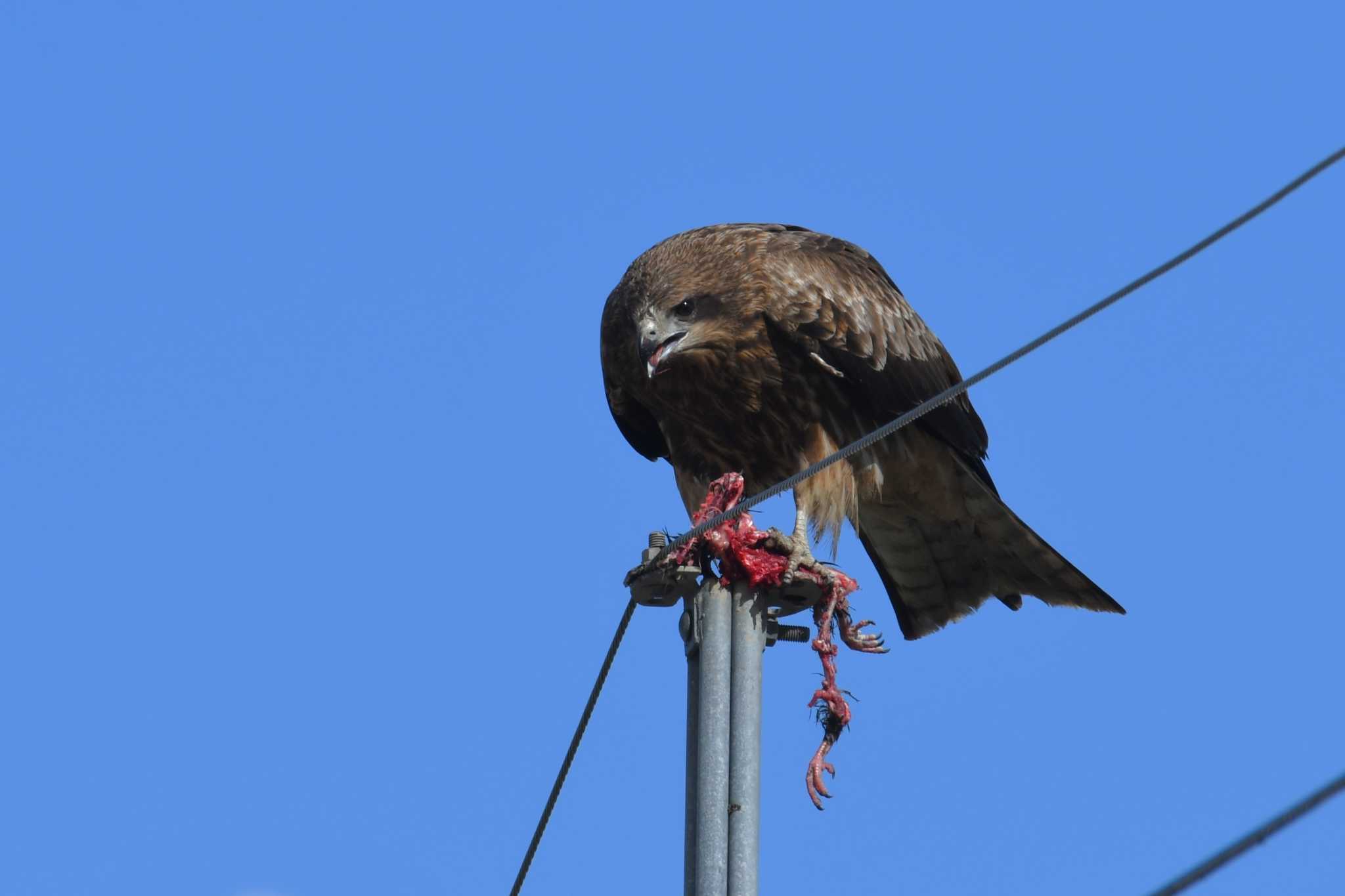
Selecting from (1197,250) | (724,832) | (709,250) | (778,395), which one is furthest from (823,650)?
(709,250)

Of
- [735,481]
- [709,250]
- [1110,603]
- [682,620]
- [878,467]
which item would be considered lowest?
[682,620]

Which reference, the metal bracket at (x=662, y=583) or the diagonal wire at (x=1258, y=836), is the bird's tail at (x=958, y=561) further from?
the diagonal wire at (x=1258, y=836)

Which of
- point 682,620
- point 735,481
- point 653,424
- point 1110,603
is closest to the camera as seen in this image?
point 682,620

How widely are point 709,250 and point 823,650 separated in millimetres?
3236

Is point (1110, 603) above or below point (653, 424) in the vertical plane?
below

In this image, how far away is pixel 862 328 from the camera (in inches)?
336

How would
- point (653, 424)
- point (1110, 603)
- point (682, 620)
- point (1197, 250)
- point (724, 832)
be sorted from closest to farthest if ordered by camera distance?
1. point (1197, 250)
2. point (724, 832)
3. point (682, 620)
4. point (1110, 603)
5. point (653, 424)

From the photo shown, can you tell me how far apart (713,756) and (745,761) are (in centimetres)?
8

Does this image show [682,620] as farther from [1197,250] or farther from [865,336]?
[865,336]

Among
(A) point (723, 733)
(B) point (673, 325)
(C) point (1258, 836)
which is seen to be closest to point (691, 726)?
(A) point (723, 733)

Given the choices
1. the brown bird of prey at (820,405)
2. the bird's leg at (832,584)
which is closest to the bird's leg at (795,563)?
the bird's leg at (832,584)

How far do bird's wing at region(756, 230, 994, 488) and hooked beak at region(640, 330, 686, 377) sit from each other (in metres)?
0.45

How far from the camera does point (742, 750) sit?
15.8ft

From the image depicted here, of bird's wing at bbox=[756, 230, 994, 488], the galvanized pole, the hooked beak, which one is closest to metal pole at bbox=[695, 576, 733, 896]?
the galvanized pole
